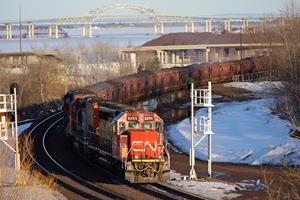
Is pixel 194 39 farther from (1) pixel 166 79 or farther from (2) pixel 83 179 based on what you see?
(2) pixel 83 179

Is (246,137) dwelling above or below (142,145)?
below

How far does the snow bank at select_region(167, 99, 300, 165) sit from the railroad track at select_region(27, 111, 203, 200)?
6070 mm

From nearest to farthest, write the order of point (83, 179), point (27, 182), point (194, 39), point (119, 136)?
1. point (27, 182)
2. point (119, 136)
3. point (83, 179)
4. point (194, 39)

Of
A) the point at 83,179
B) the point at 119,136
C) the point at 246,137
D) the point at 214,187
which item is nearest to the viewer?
the point at 214,187

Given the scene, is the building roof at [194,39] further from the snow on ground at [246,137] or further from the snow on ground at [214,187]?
the snow on ground at [214,187]

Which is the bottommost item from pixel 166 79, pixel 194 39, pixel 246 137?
pixel 246 137

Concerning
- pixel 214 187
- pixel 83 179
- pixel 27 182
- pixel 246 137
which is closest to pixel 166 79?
pixel 246 137

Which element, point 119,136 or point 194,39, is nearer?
point 119,136

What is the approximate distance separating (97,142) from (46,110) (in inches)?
1412

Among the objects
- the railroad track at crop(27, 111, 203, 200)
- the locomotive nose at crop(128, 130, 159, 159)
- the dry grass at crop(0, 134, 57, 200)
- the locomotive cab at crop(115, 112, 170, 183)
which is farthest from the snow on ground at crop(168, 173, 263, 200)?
the dry grass at crop(0, 134, 57, 200)

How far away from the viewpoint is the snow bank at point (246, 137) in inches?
1145

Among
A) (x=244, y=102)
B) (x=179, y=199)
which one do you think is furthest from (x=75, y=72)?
(x=179, y=199)

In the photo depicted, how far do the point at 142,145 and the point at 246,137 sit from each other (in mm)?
12445

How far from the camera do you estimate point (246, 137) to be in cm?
3503
